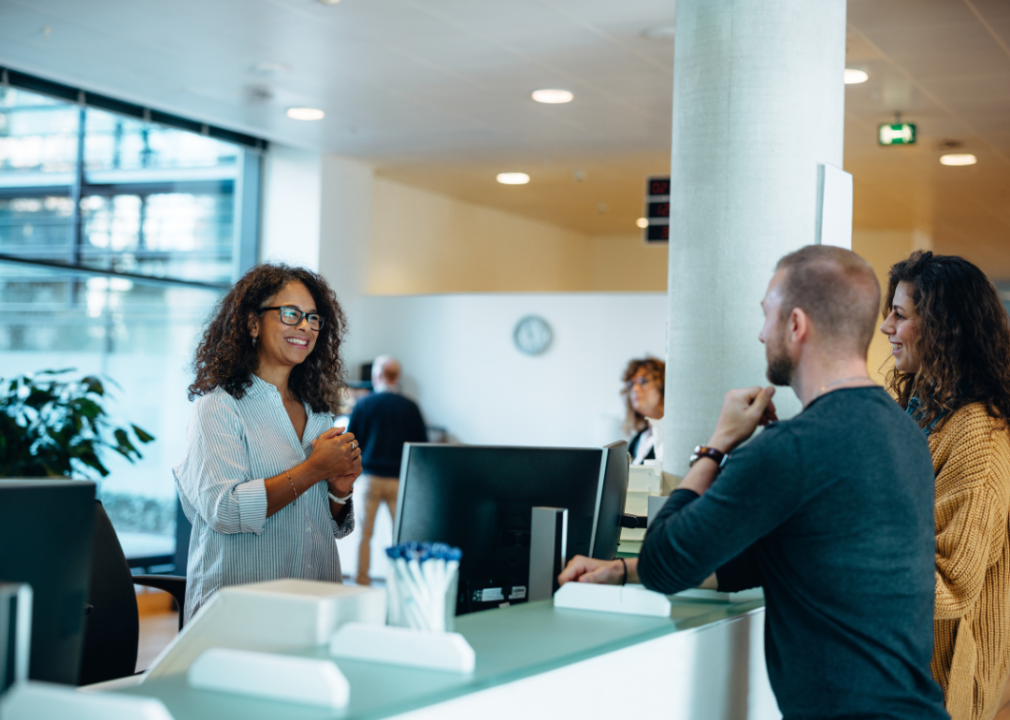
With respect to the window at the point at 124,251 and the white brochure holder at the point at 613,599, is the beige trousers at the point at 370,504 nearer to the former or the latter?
the window at the point at 124,251

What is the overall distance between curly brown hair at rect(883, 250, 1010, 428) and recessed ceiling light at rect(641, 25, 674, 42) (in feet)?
9.50

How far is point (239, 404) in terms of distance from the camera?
2.58 m

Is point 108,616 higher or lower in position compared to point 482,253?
lower

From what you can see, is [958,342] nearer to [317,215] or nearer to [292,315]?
[292,315]

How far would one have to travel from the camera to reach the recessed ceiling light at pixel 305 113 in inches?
269

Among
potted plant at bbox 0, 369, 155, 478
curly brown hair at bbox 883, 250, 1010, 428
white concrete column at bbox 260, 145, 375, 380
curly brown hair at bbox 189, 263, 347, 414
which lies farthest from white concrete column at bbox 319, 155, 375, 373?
curly brown hair at bbox 883, 250, 1010, 428

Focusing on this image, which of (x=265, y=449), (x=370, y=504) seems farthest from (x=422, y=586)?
(x=370, y=504)

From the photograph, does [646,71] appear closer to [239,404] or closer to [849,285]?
[239,404]

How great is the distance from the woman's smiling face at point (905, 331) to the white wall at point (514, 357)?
5.05 m

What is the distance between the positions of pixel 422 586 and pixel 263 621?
0.23m

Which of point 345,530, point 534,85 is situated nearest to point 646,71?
point 534,85

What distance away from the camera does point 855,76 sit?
18.5ft

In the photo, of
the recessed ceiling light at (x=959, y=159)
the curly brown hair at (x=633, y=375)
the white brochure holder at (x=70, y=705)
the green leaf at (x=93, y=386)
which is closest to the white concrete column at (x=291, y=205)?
the green leaf at (x=93, y=386)

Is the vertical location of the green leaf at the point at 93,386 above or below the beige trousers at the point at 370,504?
above
